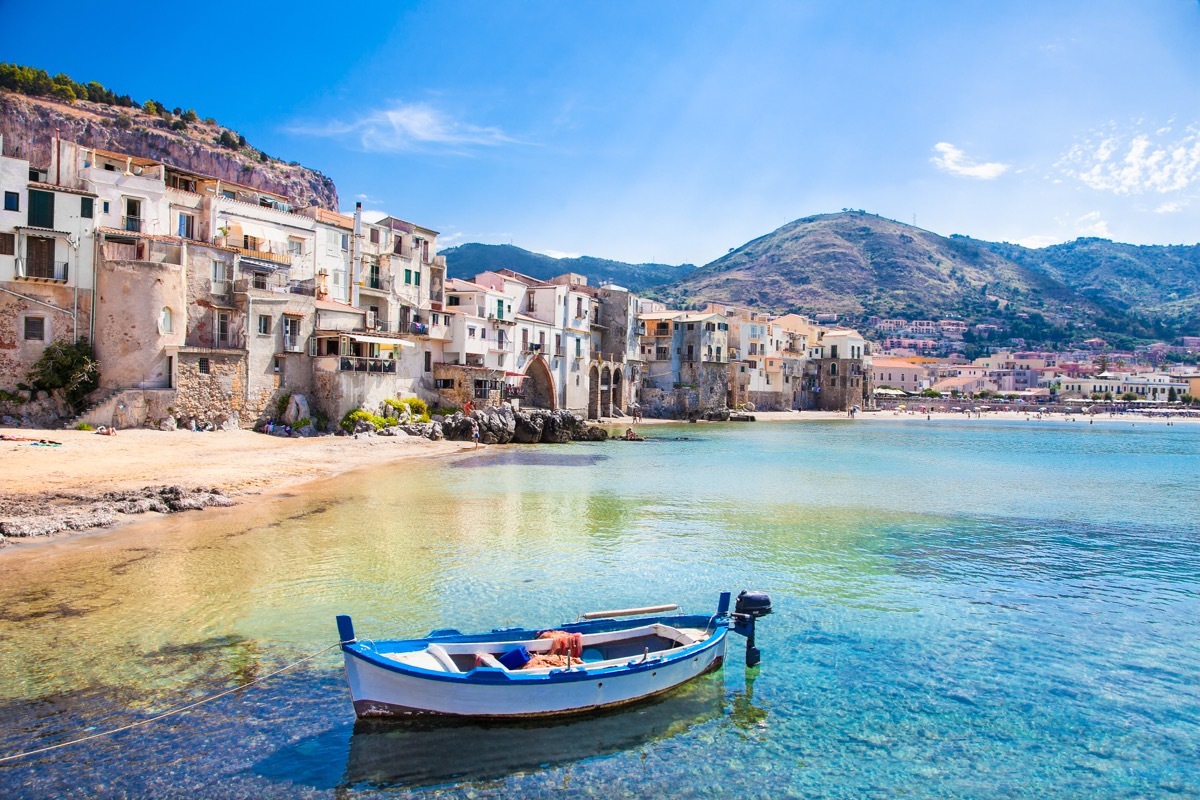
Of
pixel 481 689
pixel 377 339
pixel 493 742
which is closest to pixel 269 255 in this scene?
pixel 377 339

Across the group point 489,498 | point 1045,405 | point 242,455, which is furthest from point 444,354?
point 1045,405

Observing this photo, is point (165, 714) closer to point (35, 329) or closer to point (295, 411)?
point (35, 329)

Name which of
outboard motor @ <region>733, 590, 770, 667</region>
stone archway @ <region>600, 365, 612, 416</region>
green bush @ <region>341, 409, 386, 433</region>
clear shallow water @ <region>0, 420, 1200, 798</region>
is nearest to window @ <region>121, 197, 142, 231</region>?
green bush @ <region>341, 409, 386, 433</region>

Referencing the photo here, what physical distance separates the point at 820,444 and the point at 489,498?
36583mm

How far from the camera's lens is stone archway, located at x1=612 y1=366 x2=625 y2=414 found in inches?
2950

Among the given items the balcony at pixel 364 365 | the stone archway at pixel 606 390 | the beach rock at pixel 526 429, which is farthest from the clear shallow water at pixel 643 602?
the stone archway at pixel 606 390

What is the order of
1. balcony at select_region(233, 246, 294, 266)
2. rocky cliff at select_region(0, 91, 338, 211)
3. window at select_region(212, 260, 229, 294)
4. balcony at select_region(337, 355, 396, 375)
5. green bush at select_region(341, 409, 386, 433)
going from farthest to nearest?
rocky cliff at select_region(0, 91, 338, 211) → balcony at select_region(337, 355, 396, 375) → green bush at select_region(341, 409, 386, 433) → balcony at select_region(233, 246, 294, 266) → window at select_region(212, 260, 229, 294)

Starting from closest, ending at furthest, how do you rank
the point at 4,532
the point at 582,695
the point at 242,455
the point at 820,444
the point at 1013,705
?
the point at 582,695, the point at 1013,705, the point at 4,532, the point at 242,455, the point at 820,444

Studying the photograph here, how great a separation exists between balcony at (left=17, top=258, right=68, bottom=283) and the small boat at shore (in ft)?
103

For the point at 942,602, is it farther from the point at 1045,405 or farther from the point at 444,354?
the point at 1045,405

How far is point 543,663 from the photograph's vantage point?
35.7ft

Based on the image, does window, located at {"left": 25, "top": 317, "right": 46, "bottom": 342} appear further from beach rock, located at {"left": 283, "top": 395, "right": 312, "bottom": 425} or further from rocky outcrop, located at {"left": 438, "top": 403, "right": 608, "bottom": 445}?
rocky outcrop, located at {"left": 438, "top": 403, "right": 608, "bottom": 445}

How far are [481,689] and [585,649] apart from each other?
2.33 meters

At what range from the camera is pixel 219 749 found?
30.8 feet
